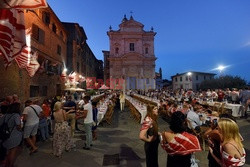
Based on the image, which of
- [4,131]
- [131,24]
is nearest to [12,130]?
[4,131]

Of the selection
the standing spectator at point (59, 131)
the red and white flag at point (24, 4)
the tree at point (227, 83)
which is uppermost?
the red and white flag at point (24, 4)

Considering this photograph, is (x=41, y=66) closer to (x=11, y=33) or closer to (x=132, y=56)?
(x=11, y=33)

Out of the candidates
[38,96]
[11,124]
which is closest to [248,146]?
[11,124]

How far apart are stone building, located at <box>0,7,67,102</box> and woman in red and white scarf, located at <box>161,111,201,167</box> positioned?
983 cm

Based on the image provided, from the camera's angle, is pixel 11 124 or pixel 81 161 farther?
pixel 81 161

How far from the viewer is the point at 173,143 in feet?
8.55

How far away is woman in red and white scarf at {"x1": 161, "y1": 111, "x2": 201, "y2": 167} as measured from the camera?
259 centimetres

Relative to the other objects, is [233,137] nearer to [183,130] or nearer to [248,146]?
[183,130]

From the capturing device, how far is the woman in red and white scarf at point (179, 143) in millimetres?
2590

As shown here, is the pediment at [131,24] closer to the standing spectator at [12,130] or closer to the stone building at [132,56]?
the stone building at [132,56]

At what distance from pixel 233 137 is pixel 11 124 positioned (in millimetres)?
4911

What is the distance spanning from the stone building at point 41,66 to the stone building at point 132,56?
26.3 meters

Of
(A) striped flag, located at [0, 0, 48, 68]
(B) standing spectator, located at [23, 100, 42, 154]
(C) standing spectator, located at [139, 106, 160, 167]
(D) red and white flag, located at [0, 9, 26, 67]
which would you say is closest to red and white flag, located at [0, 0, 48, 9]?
(A) striped flag, located at [0, 0, 48, 68]

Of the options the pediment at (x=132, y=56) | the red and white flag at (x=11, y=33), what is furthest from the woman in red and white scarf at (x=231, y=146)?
the pediment at (x=132, y=56)
